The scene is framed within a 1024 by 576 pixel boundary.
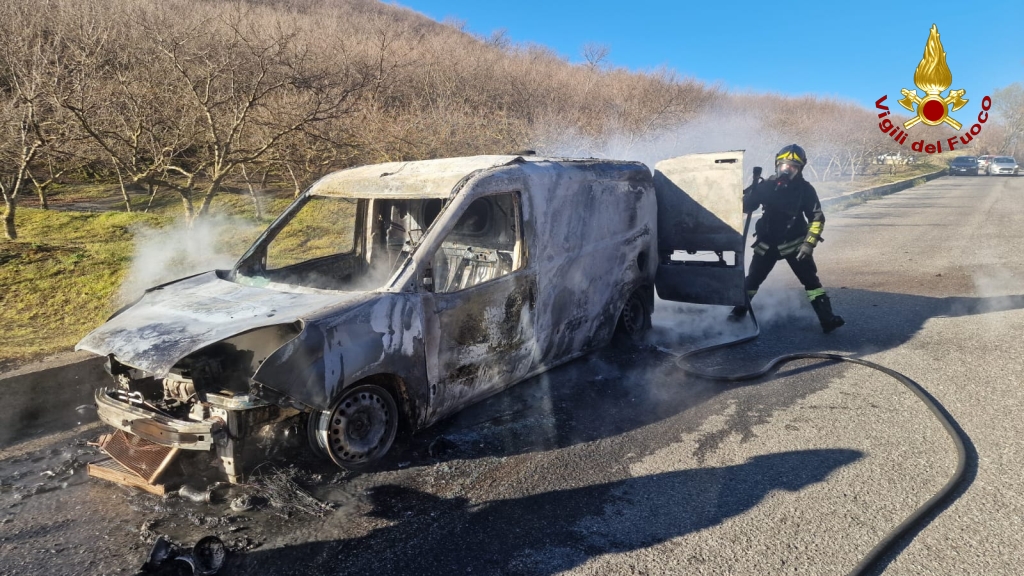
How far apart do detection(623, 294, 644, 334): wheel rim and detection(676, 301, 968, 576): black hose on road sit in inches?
22.0

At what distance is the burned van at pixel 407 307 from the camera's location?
10.5ft

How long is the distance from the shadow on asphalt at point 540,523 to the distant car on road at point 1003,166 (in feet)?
155

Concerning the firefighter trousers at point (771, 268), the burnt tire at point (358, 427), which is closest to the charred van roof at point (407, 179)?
the burnt tire at point (358, 427)

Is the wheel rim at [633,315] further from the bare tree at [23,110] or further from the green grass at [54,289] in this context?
the bare tree at [23,110]

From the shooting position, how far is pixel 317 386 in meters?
3.14

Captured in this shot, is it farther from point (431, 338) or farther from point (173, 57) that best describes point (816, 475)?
point (173, 57)

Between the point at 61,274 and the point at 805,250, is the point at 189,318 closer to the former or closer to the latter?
the point at 61,274

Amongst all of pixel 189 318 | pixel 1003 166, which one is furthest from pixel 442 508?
pixel 1003 166

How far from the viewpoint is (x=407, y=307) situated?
3600 millimetres

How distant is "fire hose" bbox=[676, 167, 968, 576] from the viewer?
2.78 metres

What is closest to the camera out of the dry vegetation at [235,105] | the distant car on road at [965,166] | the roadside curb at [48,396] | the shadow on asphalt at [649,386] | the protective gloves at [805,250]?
the shadow on asphalt at [649,386]

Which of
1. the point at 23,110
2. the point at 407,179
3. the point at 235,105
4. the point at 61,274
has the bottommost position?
the point at 61,274

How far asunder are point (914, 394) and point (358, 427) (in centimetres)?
401

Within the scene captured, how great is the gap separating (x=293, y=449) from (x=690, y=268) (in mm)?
4204
